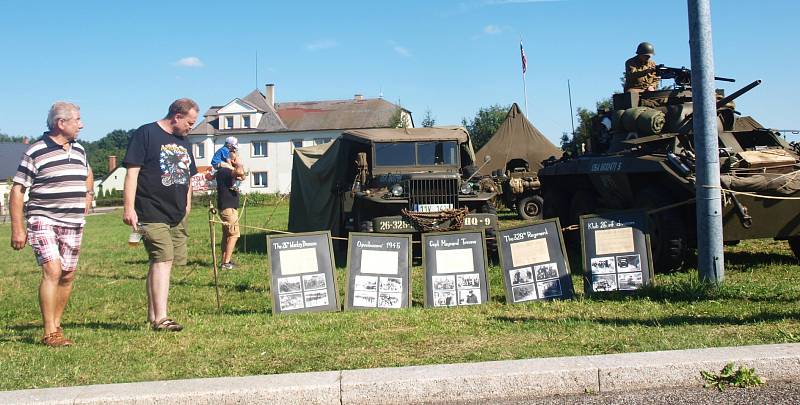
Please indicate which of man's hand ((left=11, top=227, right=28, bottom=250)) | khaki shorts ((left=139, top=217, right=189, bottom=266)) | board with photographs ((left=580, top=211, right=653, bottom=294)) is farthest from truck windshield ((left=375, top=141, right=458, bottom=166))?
man's hand ((left=11, top=227, right=28, bottom=250))

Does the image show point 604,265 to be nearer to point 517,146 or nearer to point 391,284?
point 391,284

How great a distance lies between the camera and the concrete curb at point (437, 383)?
4.43 m

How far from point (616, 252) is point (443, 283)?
66.3 inches

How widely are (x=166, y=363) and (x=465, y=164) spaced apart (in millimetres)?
8187

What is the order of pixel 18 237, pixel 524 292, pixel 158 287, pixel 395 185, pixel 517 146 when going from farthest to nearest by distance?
1. pixel 517 146
2. pixel 395 185
3. pixel 524 292
4. pixel 158 287
5. pixel 18 237

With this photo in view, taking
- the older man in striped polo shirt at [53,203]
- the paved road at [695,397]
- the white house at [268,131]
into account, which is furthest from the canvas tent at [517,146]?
the white house at [268,131]

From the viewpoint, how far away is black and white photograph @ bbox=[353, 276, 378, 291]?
730 cm

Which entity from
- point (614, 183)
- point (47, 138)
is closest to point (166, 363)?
point (47, 138)

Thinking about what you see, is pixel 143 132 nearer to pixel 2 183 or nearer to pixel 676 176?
pixel 676 176

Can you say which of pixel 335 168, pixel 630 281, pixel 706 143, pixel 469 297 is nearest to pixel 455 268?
pixel 469 297

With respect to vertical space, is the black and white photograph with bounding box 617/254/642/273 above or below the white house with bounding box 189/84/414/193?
below

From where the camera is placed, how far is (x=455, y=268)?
7430mm

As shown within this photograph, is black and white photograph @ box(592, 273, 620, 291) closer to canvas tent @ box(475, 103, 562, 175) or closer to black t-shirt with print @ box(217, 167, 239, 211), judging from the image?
black t-shirt with print @ box(217, 167, 239, 211)

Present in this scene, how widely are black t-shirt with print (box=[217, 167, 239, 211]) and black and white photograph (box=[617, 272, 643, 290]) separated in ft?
18.3
